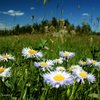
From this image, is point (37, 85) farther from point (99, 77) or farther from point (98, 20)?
point (98, 20)

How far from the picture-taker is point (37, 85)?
220 centimetres

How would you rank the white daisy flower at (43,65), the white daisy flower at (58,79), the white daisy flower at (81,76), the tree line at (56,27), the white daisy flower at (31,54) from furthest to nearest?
1. the tree line at (56,27)
2. the white daisy flower at (31,54)
3. the white daisy flower at (43,65)
4. the white daisy flower at (81,76)
5. the white daisy flower at (58,79)

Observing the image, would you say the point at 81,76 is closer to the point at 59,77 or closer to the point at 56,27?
the point at 59,77

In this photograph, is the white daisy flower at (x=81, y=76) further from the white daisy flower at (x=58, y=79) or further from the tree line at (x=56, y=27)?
the tree line at (x=56, y=27)

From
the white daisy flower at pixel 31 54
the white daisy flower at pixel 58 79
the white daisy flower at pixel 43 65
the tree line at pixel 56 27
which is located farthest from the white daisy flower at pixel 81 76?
the tree line at pixel 56 27

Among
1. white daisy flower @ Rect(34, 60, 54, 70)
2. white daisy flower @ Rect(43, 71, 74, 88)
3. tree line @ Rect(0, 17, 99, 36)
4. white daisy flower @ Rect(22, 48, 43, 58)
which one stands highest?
tree line @ Rect(0, 17, 99, 36)

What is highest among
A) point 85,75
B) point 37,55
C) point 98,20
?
point 98,20

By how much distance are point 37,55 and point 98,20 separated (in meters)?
4.18

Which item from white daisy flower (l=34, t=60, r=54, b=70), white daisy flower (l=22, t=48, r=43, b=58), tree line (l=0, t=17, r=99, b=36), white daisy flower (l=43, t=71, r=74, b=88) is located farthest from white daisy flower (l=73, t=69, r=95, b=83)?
tree line (l=0, t=17, r=99, b=36)

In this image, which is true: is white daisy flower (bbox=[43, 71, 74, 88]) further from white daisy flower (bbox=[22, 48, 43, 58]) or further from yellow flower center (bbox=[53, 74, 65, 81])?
white daisy flower (bbox=[22, 48, 43, 58])

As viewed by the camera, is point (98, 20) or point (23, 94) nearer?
point (23, 94)

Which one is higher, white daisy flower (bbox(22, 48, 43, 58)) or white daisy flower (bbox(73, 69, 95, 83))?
white daisy flower (bbox(22, 48, 43, 58))

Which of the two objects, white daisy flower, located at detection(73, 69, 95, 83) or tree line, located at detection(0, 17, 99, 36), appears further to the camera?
tree line, located at detection(0, 17, 99, 36)

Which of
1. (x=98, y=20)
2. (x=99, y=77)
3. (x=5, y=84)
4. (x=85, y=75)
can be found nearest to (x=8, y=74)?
(x=5, y=84)
